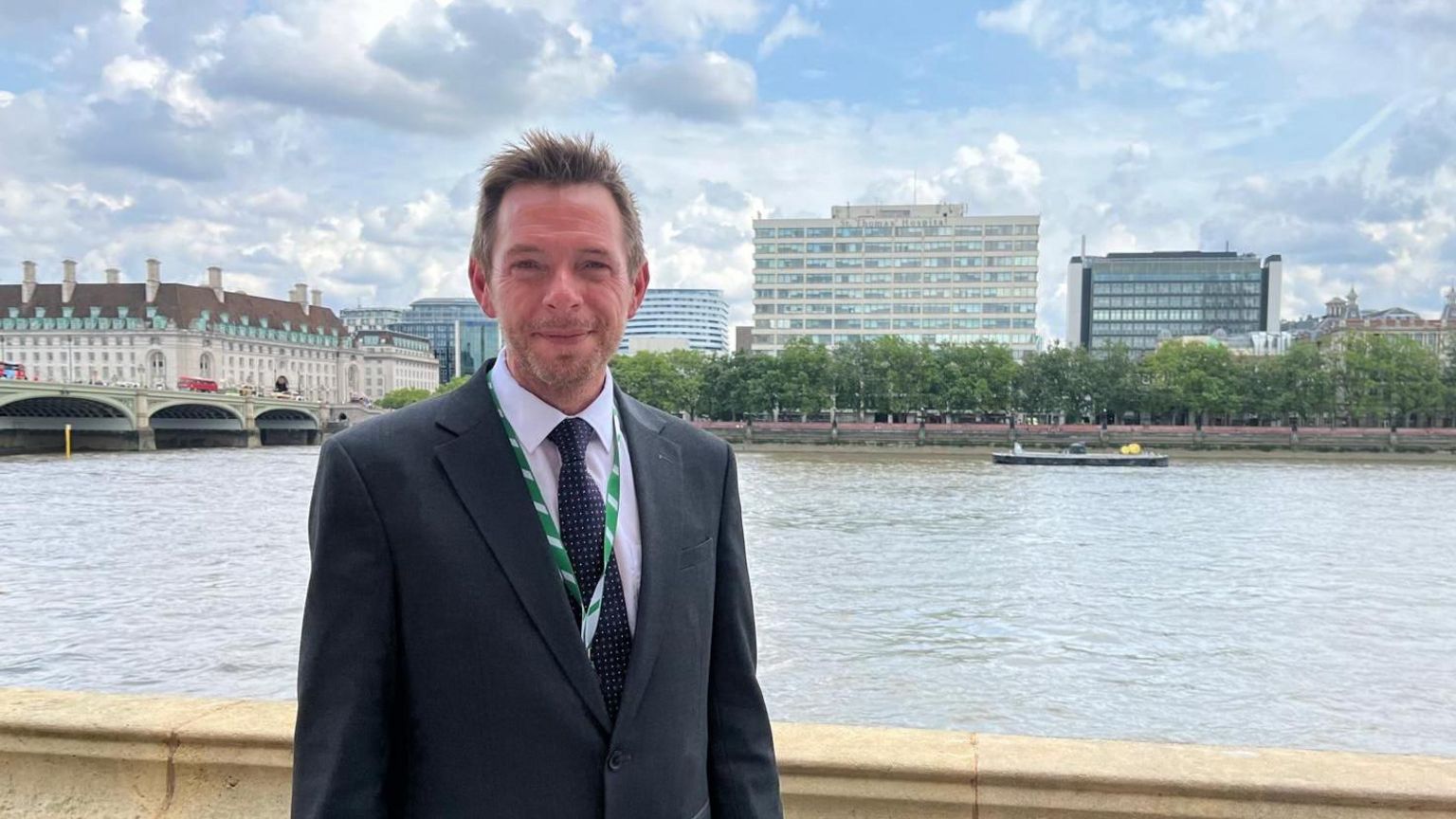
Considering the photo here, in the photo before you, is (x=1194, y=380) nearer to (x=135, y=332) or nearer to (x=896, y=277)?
(x=896, y=277)

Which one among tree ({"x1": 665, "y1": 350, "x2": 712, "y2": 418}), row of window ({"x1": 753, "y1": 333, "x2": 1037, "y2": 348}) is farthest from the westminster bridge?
row of window ({"x1": 753, "y1": 333, "x2": 1037, "y2": 348})

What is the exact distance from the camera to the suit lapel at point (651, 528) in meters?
1.71

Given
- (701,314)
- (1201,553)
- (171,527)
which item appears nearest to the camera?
(1201,553)

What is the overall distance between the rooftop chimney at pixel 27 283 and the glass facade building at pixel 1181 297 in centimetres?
11883

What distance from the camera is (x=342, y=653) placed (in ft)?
5.21

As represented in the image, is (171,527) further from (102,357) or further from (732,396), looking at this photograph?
(102,357)

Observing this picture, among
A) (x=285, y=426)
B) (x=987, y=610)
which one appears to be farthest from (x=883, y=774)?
(x=285, y=426)

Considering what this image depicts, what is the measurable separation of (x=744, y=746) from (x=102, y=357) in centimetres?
12326

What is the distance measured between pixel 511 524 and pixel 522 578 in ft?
0.30

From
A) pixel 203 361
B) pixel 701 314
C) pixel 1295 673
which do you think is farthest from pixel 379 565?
pixel 701 314

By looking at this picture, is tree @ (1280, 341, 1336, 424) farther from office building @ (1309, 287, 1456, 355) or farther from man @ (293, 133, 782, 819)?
man @ (293, 133, 782, 819)

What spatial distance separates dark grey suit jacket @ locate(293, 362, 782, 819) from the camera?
1.59 m

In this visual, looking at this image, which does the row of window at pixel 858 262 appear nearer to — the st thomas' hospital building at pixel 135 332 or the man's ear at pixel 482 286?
the st thomas' hospital building at pixel 135 332

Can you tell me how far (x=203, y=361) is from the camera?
10806 centimetres
